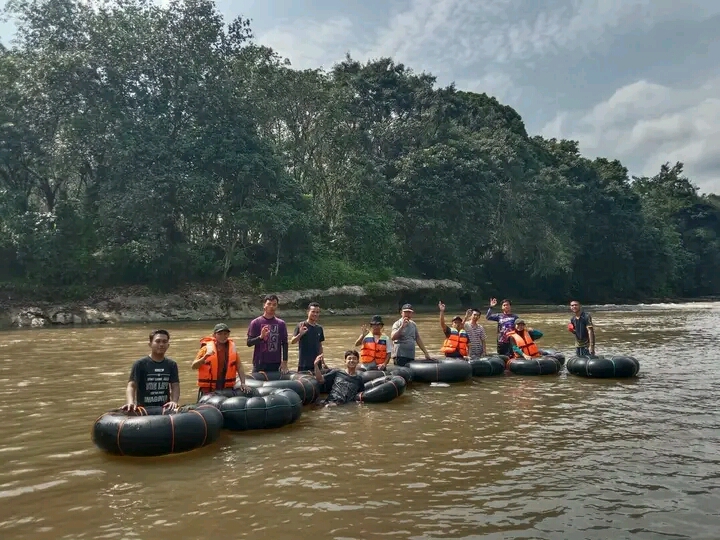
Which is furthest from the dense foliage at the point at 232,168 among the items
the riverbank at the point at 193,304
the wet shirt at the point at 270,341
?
the wet shirt at the point at 270,341

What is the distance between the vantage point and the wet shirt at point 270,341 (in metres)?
9.50

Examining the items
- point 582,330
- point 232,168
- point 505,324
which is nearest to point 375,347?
point 505,324

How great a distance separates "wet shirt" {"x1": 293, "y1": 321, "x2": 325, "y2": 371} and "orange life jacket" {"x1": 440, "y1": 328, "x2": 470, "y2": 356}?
11.3 ft

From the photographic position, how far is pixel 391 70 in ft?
150

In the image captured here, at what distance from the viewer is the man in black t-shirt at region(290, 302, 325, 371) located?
396 inches

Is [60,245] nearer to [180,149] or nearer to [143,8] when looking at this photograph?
[180,149]

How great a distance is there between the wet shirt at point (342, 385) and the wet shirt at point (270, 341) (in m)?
1.00

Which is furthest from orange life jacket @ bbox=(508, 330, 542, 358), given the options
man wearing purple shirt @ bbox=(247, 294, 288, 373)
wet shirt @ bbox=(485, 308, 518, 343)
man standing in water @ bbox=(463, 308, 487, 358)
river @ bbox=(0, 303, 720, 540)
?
man wearing purple shirt @ bbox=(247, 294, 288, 373)

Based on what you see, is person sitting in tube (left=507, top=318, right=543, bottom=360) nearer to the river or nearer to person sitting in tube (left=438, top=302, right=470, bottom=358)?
person sitting in tube (left=438, top=302, right=470, bottom=358)

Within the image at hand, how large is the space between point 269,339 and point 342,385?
1.45 m

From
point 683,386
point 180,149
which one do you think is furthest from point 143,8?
point 683,386

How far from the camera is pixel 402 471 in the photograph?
6270 mm

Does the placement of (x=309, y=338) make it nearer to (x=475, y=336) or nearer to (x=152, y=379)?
(x=152, y=379)

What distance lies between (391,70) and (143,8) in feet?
62.8
